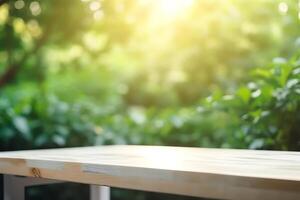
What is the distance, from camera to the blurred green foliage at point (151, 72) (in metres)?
2.03

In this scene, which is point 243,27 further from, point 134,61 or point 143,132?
point 134,61

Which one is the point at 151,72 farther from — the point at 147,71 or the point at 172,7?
the point at 172,7

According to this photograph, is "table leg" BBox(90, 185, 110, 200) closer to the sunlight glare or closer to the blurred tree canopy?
the blurred tree canopy

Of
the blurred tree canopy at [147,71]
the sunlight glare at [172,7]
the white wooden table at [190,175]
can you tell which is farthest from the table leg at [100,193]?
the sunlight glare at [172,7]

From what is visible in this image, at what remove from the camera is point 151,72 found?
4.11 meters

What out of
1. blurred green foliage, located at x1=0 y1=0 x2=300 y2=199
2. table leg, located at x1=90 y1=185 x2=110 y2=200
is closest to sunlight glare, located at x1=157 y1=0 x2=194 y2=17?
blurred green foliage, located at x1=0 y1=0 x2=300 y2=199

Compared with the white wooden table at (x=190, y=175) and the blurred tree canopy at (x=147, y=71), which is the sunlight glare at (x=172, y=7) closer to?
the blurred tree canopy at (x=147, y=71)

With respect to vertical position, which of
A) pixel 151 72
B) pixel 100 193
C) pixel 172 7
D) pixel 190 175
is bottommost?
pixel 100 193

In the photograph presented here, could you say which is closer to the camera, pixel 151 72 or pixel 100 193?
pixel 100 193

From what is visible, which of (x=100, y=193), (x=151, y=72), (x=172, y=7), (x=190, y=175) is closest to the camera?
(x=190, y=175)

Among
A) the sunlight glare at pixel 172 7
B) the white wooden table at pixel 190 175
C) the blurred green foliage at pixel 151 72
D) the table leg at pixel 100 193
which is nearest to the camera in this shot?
the white wooden table at pixel 190 175

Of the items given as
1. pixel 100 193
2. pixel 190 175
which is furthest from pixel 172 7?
pixel 190 175

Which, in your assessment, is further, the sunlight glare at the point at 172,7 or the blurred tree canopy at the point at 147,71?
the sunlight glare at the point at 172,7

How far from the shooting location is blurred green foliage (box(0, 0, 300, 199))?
203 centimetres
